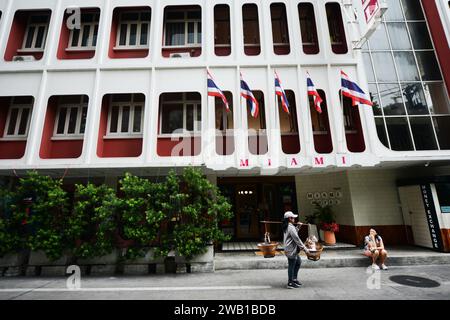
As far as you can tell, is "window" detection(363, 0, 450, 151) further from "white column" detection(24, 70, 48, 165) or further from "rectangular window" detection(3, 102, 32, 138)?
"rectangular window" detection(3, 102, 32, 138)

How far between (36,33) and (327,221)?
58.2ft

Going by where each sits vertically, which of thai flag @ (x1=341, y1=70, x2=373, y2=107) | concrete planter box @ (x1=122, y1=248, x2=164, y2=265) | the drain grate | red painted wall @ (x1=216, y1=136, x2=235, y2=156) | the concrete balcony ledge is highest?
thai flag @ (x1=341, y1=70, x2=373, y2=107)

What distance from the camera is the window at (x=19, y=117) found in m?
10.8

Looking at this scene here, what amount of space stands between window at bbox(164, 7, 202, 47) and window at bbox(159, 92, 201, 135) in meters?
3.04

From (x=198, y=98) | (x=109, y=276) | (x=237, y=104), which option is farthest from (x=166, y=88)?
(x=109, y=276)

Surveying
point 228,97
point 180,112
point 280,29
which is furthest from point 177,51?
point 280,29

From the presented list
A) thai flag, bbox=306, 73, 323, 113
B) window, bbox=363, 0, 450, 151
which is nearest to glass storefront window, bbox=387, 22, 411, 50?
window, bbox=363, 0, 450, 151

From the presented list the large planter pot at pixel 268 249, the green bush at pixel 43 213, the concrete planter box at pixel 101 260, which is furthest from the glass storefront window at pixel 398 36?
the green bush at pixel 43 213

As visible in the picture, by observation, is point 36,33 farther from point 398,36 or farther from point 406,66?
point 406,66

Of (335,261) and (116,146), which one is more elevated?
(116,146)

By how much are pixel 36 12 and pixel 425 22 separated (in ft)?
63.6

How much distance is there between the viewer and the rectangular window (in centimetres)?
1074

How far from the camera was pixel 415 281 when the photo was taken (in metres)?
6.96

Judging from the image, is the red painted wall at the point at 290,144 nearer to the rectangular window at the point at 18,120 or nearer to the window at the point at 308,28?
the window at the point at 308,28
